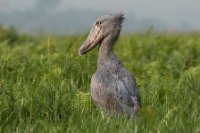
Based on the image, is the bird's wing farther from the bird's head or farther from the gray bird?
the bird's head

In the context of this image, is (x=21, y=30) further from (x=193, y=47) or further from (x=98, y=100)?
(x=98, y=100)

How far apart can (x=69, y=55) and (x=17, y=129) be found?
9.58ft

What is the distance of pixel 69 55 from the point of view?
365 inches

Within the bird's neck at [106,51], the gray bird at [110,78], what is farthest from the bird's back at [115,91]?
the bird's neck at [106,51]

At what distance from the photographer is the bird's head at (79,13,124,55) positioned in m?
7.27

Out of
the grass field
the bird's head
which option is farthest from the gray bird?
the grass field

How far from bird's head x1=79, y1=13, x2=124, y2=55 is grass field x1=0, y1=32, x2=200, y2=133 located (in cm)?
63

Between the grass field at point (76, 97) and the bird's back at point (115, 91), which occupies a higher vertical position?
the bird's back at point (115, 91)

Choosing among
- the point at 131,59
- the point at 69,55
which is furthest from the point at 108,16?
the point at 131,59

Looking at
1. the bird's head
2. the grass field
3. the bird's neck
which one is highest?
the bird's head

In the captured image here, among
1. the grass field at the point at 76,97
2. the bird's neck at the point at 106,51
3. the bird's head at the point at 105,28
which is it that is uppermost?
the bird's head at the point at 105,28

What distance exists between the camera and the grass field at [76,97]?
6.55m

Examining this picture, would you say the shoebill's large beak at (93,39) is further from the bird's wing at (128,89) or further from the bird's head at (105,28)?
the bird's wing at (128,89)

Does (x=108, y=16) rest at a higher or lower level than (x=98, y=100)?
higher
